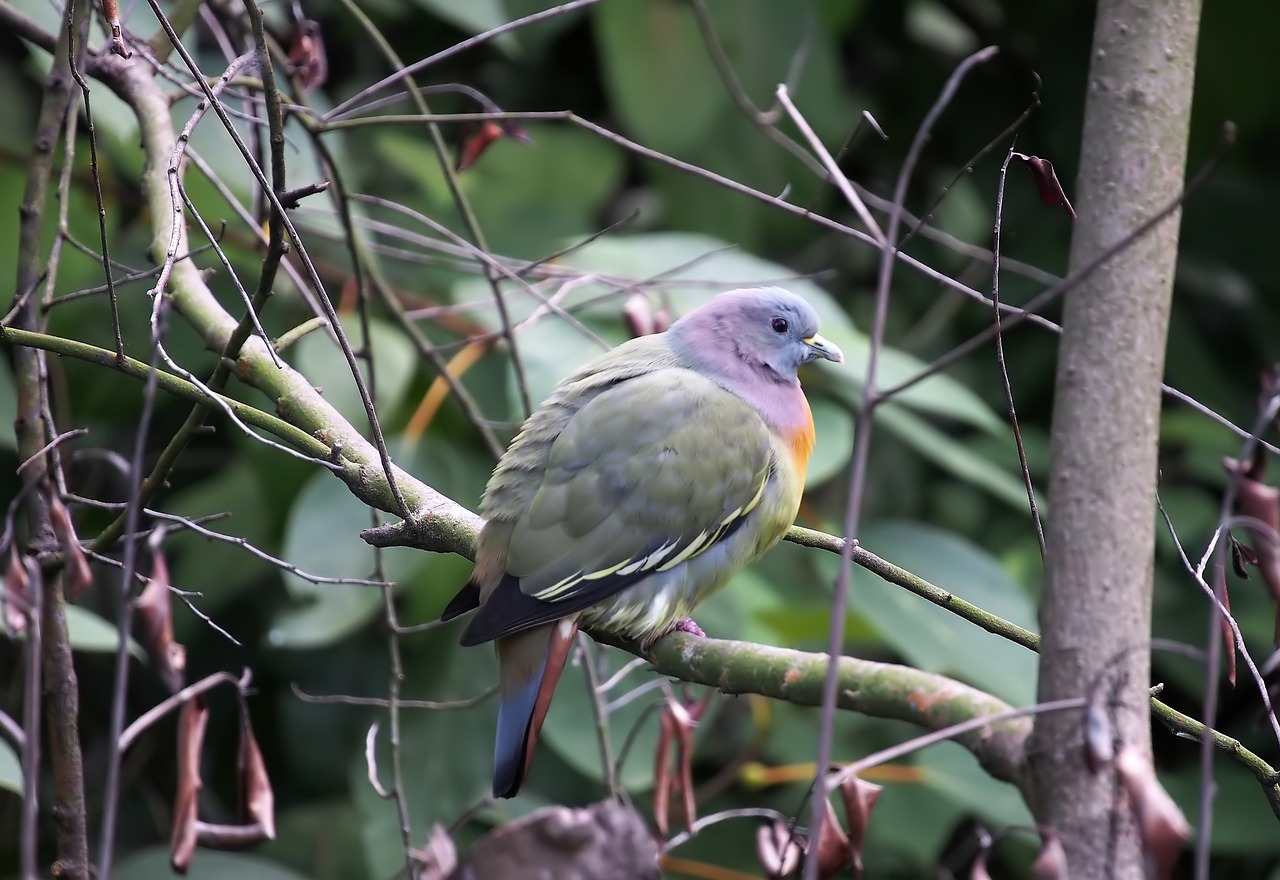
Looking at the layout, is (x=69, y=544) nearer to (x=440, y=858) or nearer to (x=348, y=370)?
(x=440, y=858)

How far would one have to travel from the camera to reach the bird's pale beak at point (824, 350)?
3.16 metres

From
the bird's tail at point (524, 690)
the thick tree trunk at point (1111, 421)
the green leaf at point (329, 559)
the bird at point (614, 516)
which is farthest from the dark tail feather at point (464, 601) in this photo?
the thick tree trunk at point (1111, 421)

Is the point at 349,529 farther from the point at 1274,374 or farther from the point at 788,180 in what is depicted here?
the point at 1274,374

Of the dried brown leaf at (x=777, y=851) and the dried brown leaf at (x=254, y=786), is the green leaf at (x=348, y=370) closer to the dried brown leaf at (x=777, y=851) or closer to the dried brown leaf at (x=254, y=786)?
the dried brown leaf at (x=254, y=786)

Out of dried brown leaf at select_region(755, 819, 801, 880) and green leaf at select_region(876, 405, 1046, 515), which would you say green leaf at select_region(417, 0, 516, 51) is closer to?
green leaf at select_region(876, 405, 1046, 515)

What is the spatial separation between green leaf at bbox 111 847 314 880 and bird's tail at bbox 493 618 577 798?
113cm

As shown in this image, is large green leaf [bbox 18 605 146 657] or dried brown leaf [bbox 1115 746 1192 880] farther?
large green leaf [bbox 18 605 146 657]

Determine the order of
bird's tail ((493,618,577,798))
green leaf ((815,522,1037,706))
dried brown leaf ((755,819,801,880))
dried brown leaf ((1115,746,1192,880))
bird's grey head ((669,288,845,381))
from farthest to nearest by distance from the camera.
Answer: green leaf ((815,522,1037,706)) → bird's grey head ((669,288,845,381)) → bird's tail ((493,618,577,798)) → dried brown leaf ((755,819,801,880)) → dried brown leaf ((1115,746,1192,880))

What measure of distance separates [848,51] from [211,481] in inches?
117

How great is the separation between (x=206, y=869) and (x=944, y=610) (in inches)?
75.6

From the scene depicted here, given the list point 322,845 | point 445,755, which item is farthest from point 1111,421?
point 322,845

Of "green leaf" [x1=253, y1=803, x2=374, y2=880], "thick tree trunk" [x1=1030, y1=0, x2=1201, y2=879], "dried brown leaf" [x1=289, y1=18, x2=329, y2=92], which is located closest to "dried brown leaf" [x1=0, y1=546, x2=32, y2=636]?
"thick tree trunk" [x1=1030, y1=0, x2=1201, y2=879]

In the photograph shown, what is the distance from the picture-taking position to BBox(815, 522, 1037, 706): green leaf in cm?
324

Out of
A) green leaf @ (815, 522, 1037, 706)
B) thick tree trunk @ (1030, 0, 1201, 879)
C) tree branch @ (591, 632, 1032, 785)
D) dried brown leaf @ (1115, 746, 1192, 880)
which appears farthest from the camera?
green leaf @ (815, 522, 1037, 706)
